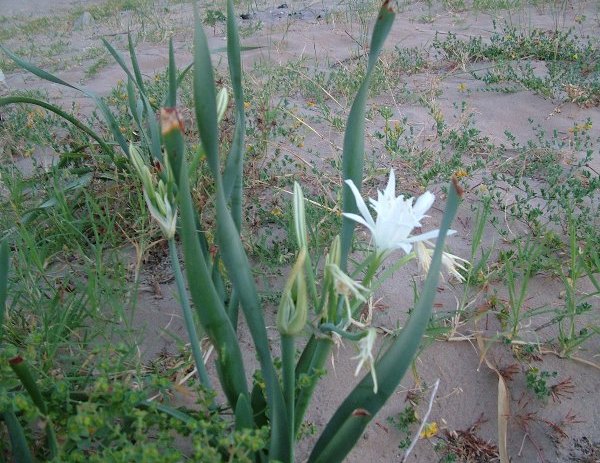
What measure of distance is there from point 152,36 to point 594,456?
441 cm

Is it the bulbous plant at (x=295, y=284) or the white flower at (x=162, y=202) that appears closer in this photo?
the bulbous plant at (x=295, y=284)

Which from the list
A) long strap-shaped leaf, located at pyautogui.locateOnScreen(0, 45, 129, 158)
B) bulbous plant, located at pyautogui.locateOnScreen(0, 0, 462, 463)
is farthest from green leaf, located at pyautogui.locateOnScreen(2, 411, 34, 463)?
long strap-shaped leaf, located at pyautogui.locateOnScreen(0, 45, 129, 158)

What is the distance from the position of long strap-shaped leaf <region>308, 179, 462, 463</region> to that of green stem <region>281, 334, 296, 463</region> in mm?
75

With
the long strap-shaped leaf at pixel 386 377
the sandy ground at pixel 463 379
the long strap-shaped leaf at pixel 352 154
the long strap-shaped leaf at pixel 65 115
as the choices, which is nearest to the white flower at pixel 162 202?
the long strap-shaped leaf at pixel 352 154

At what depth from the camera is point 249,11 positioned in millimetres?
5934

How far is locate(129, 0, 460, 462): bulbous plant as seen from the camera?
0.72 metres

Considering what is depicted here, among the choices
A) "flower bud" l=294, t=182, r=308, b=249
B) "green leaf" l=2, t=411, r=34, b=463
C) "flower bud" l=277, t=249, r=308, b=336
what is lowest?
"green leaf" l=2, t=411, r=34, b=463

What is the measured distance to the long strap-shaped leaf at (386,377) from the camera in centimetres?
70

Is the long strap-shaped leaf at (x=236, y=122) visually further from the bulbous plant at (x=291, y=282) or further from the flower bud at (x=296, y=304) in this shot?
the flower bud at (x=296, y=304)

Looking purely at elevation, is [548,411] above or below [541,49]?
below

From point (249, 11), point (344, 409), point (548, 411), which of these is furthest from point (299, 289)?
point (249, 11)

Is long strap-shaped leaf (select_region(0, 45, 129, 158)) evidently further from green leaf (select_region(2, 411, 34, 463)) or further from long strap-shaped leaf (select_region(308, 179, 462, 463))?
long strap-shaped leaf (select_region(308, 179, 462, 463))

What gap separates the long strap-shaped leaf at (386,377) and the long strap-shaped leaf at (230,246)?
83 millimetres

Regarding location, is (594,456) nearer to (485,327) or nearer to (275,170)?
(485,327)
